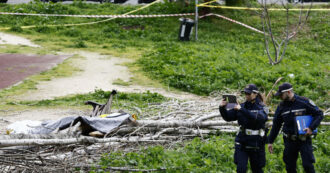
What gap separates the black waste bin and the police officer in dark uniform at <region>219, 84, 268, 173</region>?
13279 mm

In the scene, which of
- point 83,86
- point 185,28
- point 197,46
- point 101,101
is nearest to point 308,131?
point 101,101

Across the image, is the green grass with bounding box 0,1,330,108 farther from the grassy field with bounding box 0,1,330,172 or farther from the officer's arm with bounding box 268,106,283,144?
the officer's arm with bounding box 268,106,283,144

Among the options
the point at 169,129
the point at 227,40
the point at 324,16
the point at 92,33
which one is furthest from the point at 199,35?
the point at 169,129

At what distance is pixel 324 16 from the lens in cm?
2278

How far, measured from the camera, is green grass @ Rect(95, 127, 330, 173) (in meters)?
6.33

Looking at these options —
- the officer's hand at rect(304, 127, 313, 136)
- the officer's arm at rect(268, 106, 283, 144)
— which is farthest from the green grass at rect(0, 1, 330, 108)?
the officer's hand at rect(304, 127, 313, 136)

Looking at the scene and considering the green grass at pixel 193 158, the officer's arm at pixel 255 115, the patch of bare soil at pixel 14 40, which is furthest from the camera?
the patch of bare soil at pixel 14 40

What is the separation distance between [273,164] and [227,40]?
521 inches

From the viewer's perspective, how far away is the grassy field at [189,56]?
684 centimetres

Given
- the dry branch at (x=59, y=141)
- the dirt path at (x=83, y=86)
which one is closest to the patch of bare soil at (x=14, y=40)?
the dirt path at (x=83, y=86)

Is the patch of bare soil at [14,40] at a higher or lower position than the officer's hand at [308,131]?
higher

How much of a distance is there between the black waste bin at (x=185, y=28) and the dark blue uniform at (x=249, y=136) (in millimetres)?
13271

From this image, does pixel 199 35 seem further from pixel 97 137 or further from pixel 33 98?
pixel 97 137

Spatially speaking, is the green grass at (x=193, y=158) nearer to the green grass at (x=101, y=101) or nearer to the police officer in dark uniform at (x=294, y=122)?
the police officer in dark uniform at (x=294, y=122)
